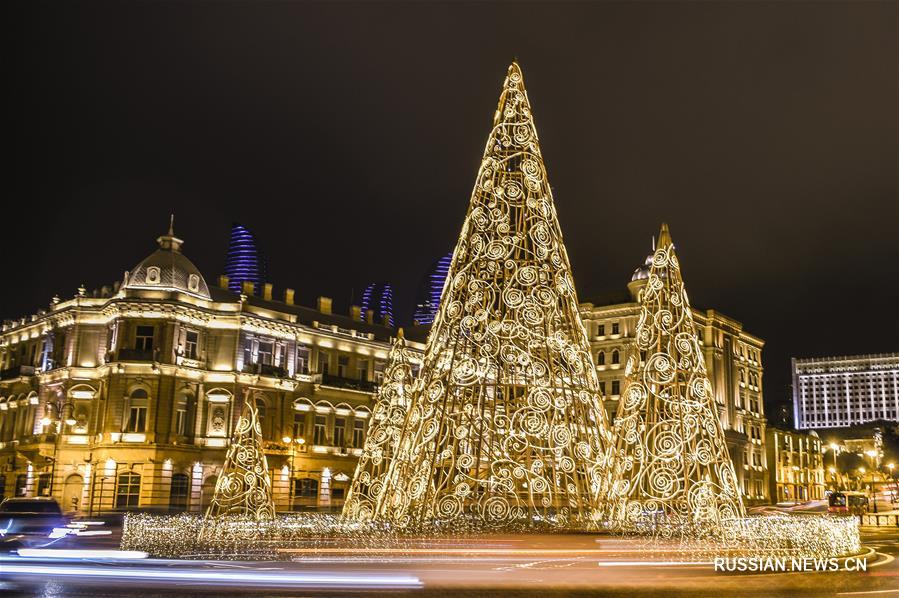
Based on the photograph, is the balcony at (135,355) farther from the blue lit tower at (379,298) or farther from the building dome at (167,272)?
the blue lit tower at (379,298)

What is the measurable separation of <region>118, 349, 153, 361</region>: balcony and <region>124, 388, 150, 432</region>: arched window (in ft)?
5.65

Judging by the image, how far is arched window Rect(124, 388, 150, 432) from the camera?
158 ft

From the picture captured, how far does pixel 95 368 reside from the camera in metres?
49.8

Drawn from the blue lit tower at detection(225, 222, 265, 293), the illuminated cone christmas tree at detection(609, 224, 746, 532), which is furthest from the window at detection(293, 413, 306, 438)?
the blue lit tower at detection(225, 222, 265, 293)

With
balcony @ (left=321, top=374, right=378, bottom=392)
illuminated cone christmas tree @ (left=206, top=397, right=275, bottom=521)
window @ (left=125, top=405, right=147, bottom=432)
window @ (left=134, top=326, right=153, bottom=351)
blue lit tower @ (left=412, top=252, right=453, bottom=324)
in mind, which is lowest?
illuminated cone christmas tree @ (left=206, top=397, right=275, bottom=521)

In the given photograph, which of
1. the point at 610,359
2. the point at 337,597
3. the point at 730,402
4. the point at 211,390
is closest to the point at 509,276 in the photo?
the point at 337,597

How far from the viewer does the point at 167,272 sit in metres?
50.2

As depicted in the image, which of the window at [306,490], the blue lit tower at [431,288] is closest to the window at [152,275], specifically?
the window at [306,490]

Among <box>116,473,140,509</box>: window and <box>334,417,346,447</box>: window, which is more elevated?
<box>334,417,346,447</box>: window

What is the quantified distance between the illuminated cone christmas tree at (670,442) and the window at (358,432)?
1630 inches

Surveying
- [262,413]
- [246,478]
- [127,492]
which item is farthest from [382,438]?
[262,413]

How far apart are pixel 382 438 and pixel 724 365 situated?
196 ft

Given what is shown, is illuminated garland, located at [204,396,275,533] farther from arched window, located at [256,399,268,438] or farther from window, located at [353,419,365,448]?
window, located at [353,419,365,448]

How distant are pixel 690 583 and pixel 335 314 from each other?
53818 millimetres
